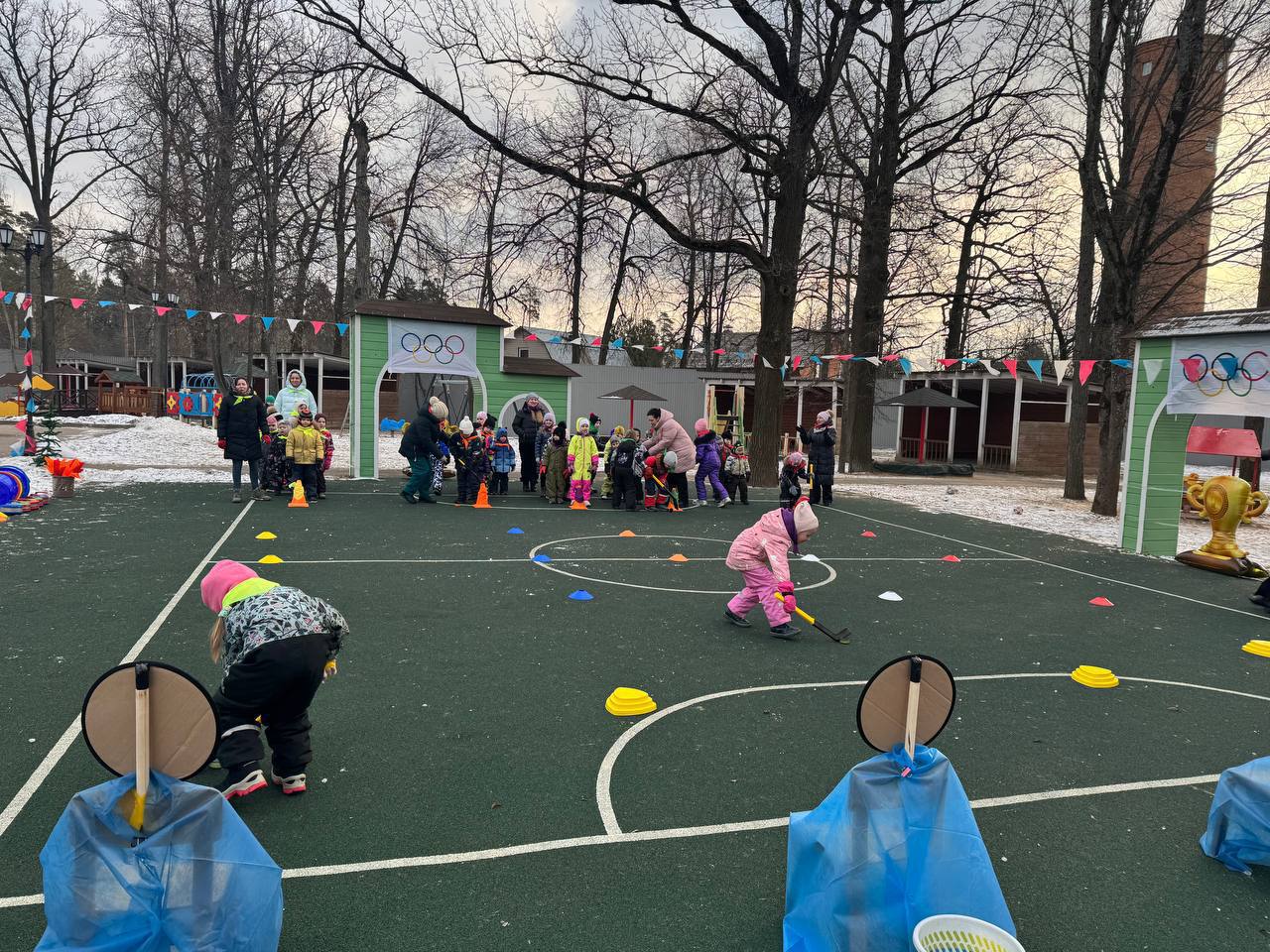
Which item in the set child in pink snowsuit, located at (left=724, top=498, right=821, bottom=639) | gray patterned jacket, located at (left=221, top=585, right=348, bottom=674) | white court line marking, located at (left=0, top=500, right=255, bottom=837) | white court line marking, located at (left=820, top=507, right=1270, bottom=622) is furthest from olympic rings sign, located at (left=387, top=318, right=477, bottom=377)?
gray patterned jacket, located at (left=221, top=585, right=348, bottom=674)

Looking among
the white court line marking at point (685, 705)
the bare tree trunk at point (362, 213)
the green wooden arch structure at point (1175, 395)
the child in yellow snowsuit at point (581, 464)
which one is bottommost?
the white court line marking at point (685, 705)

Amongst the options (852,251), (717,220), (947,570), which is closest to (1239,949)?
(947,570)

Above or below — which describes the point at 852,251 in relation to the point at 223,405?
above

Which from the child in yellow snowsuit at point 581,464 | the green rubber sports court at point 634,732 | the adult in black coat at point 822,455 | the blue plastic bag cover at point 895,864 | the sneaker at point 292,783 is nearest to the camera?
the blue plastic bag cover at point 895,864

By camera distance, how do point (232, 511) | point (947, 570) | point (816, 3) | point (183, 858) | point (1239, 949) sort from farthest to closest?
point (816, 3) < point (232, 511) < point (947, 570) < point (1239, 949) < point (183, 858)

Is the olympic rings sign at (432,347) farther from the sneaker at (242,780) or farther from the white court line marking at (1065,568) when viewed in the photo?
the sneaker at (242,780)

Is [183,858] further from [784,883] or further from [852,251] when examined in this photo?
[852,251]

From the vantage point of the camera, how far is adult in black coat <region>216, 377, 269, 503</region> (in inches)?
514

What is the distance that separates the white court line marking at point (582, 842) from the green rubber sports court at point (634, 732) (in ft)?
0.06

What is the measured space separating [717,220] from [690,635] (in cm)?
2756

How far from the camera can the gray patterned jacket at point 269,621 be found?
11.9 feet

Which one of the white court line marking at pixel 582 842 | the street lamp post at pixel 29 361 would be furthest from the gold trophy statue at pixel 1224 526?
the street lamp post at pixel 29 361

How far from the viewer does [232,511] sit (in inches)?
486

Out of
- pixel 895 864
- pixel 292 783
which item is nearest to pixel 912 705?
pixel 895 864
